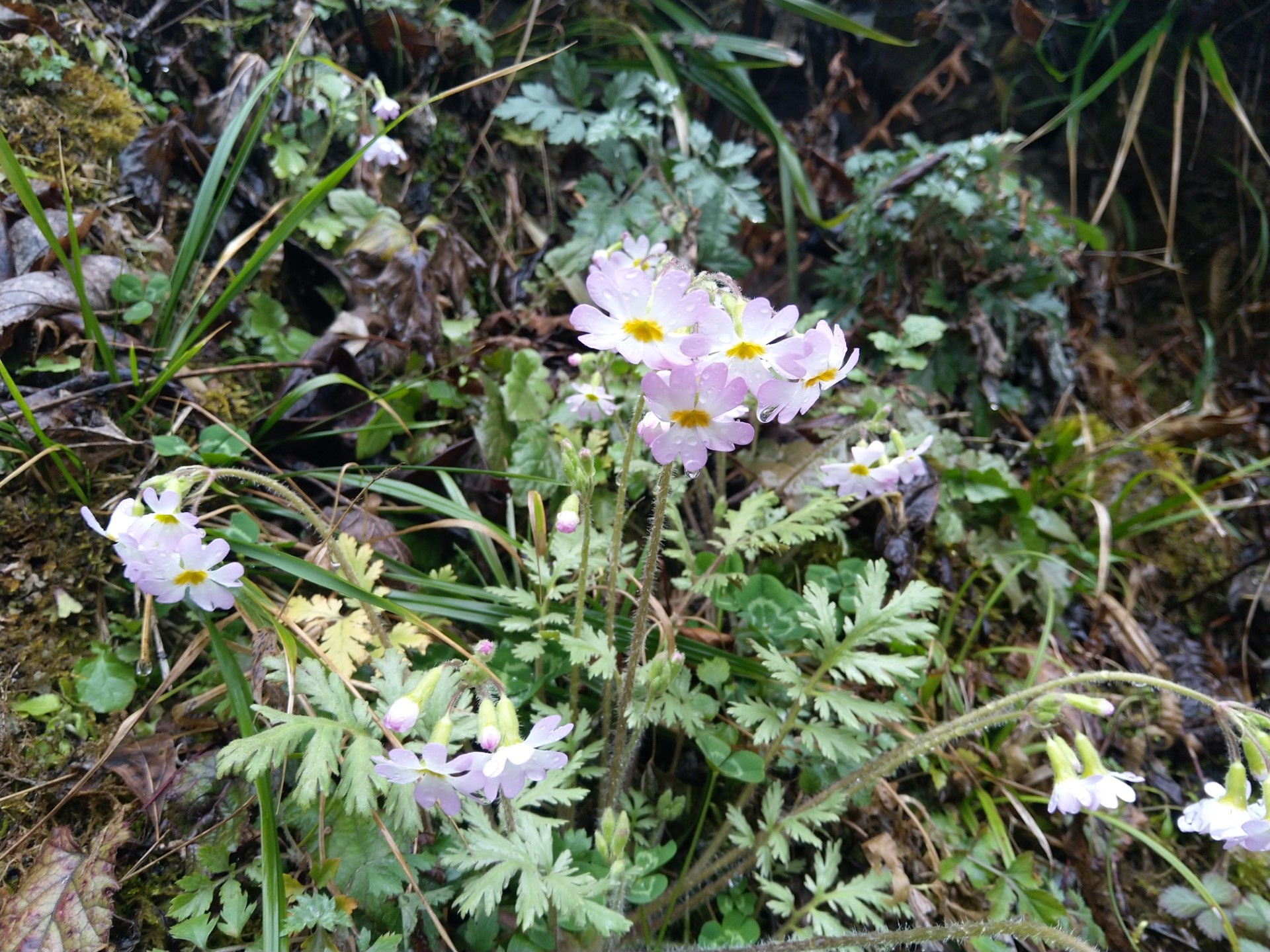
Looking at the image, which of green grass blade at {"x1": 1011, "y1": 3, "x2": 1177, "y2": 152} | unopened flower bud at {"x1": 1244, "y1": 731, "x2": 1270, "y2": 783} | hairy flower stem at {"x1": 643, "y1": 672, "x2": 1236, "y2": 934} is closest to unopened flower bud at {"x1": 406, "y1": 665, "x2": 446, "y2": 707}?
hairy flower stem at {"x1": 643, "y1": 672, "x2": 1236, "y2": 934}

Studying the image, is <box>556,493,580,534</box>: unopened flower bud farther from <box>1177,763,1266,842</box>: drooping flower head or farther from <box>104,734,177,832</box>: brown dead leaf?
<box>1177,763,1266,842</box>: drooping flower head

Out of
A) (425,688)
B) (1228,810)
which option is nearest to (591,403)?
(425,688)

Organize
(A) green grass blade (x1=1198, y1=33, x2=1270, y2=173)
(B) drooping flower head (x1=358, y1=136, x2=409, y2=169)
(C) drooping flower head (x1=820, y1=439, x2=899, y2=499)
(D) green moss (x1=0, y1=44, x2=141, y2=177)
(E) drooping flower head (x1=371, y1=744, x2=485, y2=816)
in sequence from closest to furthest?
(E) drooping flower head (x1=371, y1=744, x2=485, y2=816) → (C) drooping flower head (x1=820, y1=439, x2=899, y2=499) → (D) green moss (x1=0, y1=44, x2=141, y2=177) → (B) drooping flower head (x1=358, y1=136, x2=409, y2=169) → (A) green grass blade (x1=1198, y1=33, x2=1270, y2=173)

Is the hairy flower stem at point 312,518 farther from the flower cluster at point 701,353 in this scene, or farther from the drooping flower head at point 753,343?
the drooping flower head at point 753,343

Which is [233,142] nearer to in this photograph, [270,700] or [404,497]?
[404,497]

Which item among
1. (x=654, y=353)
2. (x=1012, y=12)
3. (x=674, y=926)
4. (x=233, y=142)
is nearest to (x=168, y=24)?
(x=233, y=142)

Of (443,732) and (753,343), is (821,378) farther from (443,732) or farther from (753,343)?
(443,732)
